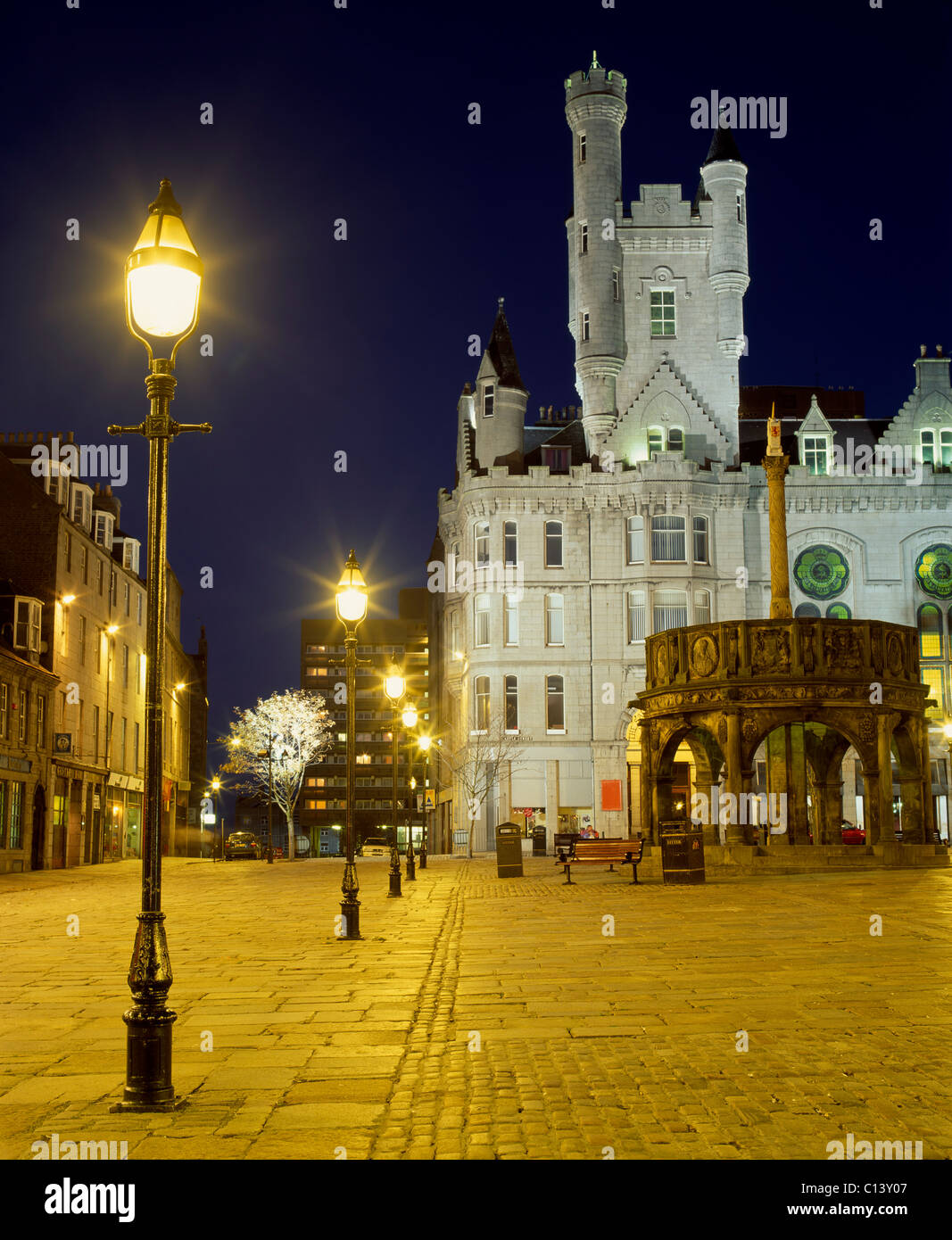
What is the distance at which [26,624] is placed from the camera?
43562 mm

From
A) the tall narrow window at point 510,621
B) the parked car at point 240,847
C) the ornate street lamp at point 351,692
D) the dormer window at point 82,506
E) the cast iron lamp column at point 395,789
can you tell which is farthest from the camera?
the parked car at point 240,847

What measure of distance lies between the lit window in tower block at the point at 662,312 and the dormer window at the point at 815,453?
8.63m

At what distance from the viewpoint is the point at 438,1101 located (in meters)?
7.53

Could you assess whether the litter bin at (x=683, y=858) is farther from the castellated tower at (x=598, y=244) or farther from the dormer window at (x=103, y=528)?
the castellated tower at (x=598, y=244)

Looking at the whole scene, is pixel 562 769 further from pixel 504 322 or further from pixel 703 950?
pixel 703 950

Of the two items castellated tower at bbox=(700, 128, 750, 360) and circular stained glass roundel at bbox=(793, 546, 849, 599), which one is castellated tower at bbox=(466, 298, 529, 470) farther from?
circular stained glass roundel at bbox=(793, 546, 849, 599)

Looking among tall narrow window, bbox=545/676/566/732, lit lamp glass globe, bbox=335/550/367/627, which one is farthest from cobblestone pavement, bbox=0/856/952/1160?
tall narrow window, bbox=545/676/566/732

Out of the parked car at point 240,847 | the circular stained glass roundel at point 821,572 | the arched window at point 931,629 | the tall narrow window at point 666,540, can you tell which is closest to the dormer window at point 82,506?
the parked car at point 240,847

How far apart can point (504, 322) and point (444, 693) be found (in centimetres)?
1957

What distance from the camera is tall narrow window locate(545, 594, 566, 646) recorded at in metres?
61.6

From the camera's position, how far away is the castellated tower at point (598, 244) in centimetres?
6419

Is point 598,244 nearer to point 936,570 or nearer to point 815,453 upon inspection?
point 815,453

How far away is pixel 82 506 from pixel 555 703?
74.7 ft
